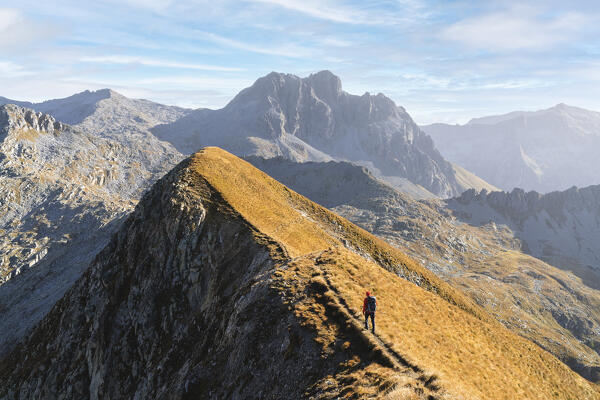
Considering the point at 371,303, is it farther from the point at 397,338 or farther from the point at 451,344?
the point at 451,344

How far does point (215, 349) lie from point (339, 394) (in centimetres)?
1239

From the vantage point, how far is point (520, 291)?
169000 mm

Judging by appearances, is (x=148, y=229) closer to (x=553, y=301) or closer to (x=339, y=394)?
(x=339, y=394)

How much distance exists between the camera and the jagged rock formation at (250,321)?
1908 cm

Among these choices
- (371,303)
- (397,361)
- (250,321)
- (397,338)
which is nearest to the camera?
(397,361)

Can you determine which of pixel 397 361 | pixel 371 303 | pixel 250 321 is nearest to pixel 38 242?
pixel 250 321

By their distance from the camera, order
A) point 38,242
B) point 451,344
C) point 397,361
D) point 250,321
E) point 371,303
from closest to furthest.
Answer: point 397,361 < point 371,303 < point 250,321 < point 451,344 < point 38,242

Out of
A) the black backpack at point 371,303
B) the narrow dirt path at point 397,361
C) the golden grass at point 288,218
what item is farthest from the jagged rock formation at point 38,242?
the black backpack at point 371,303

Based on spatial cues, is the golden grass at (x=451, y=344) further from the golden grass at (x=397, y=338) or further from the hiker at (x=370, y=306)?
the hiker at (x=370, y=306)

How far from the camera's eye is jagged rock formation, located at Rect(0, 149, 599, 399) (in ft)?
62.6

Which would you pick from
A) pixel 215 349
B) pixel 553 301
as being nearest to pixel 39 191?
pixel 215 349

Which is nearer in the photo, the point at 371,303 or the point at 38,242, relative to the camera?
the point at 371,303

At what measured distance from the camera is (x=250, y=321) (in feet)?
74.0

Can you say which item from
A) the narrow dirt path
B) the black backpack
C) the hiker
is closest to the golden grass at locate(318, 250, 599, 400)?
the narrow dirt path
